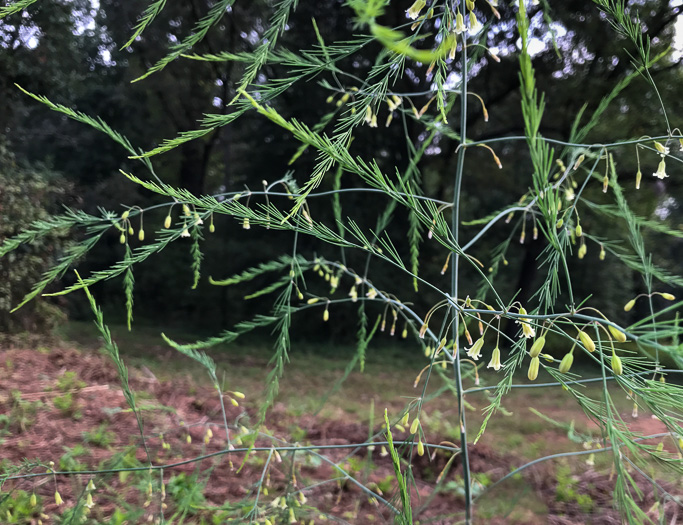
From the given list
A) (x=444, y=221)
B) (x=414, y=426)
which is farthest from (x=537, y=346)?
(x=414, y=426)

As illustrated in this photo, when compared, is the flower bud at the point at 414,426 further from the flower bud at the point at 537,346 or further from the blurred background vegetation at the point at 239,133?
the blurred background vegetation at the point at 239,133

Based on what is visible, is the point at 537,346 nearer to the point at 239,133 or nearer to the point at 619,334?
the point at 619,334

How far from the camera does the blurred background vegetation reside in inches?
245

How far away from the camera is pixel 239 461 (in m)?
2.21

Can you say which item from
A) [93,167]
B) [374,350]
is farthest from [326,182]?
[93,167]

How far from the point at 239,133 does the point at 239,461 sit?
26.9ft

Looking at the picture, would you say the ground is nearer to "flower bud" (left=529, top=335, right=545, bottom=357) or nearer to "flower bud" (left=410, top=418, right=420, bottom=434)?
"flower bud" (left=410, top=418, right=420, bottom=434)

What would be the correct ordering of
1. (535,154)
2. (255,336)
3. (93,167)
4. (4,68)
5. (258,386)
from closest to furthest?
(535,154) < (258,386) < (4,68) < (255,336) < (93,167)

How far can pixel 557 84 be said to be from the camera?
23.9 ft

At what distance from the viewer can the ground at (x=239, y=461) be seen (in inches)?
59.6

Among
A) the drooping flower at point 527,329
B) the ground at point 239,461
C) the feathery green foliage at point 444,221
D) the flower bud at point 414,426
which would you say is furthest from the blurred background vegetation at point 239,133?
the drooping flower at point 527,329

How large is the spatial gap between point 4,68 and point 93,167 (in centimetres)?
491

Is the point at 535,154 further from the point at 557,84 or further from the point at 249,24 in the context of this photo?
the point at 249,24

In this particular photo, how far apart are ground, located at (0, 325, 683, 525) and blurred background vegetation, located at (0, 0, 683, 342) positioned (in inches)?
109
